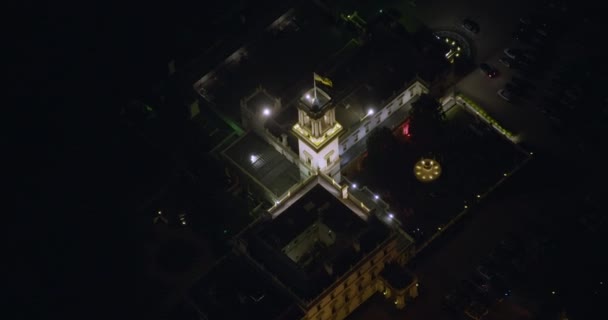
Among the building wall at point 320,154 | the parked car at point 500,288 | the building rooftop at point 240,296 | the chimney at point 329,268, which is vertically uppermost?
the building wall at point 320,154

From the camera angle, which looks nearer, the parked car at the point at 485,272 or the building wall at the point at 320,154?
the parked car at the point at 485,272

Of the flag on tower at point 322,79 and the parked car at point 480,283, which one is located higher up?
the flag on tower at point 322,79

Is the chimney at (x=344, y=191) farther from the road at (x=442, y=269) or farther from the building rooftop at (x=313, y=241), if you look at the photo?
the road at (x=442, y=269)

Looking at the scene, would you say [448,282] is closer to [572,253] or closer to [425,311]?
[425,311]

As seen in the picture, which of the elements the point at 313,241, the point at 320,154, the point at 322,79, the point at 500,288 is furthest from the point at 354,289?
the point at 322,79

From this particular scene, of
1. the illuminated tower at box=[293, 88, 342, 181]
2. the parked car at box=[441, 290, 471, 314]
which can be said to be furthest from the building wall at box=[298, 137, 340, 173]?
the parked car at box=[441, 290, 471, 314]

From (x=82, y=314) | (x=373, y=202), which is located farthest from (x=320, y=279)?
(x=82, y=314)

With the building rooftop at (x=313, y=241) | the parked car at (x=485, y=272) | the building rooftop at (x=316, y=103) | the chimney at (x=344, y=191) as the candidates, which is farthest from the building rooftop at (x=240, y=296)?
the parked car at (x=485, y=272)
